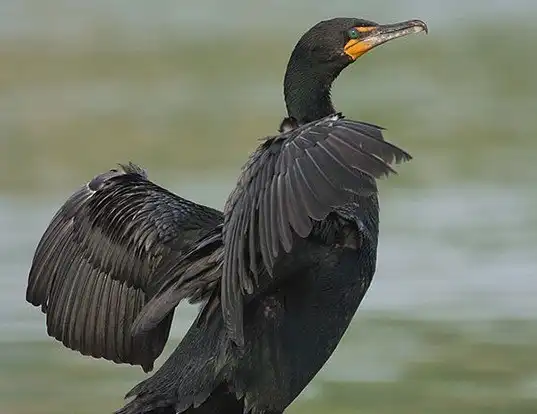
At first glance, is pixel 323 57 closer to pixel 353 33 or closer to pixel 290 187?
pixel 353 33

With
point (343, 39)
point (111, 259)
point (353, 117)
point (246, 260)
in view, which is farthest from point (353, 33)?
point (353, 117)

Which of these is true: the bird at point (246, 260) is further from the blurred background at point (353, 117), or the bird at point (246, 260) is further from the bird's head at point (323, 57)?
the blurred background at point (353, 117)

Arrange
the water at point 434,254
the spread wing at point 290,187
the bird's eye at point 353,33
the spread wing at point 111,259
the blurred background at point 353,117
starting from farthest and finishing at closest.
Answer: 1. the water at point 434,254
2. the blurred background at point 353,117
3. the bird's eye at point 353,33
4. the spread wing at point 111,259
5. the spread wing at point 290,187

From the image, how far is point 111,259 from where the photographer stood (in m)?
8.91

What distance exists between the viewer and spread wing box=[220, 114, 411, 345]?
23.2 feet

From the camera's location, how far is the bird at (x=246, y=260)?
283 inches

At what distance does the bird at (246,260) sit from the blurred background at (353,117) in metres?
1.72

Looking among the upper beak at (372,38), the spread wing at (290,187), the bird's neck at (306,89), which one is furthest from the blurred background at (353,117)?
the spread wing at (290,187)

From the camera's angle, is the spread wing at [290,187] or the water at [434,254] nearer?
the spread wing at [290,187]

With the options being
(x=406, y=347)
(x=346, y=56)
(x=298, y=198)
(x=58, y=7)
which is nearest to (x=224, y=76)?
(x=58, y=7)

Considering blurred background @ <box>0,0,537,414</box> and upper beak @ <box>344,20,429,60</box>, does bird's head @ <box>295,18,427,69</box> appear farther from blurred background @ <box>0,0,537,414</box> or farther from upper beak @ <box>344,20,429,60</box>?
blurred background @ <box>0,0,537,414</box>

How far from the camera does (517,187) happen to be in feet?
47.6

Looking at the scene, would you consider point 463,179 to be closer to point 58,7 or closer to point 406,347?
point 406,347

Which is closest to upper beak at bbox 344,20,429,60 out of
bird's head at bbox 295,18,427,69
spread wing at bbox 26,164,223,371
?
bird's head at bbox 295,18,427,69
